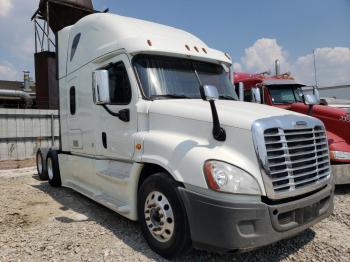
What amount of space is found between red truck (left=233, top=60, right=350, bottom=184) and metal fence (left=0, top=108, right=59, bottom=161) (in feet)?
29.0

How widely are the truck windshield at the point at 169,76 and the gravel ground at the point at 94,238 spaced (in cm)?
196

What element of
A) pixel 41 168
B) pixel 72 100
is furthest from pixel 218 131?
pixel 41 168

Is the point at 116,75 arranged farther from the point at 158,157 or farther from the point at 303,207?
the point at 303,207

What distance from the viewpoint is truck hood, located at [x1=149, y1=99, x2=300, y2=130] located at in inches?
148

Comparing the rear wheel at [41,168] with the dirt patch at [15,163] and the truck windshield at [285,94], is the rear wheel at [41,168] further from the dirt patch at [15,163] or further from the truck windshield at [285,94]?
the truck windshield at [285,94]

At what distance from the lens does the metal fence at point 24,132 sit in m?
13.4

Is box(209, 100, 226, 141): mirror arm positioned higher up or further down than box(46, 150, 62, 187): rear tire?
higher up

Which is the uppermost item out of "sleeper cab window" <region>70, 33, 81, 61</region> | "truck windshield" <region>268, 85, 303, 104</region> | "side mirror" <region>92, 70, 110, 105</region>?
"sleeper cab window" <region>70, 33, 81, 61</region>

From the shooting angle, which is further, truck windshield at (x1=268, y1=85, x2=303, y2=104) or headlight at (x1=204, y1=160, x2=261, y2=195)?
truck windshield at (x1=268, y1=85, x2=303, y2=104)

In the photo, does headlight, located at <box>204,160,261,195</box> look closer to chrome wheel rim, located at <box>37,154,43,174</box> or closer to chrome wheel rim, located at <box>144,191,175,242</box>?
chrome wheel rim, located at <box>144,191,175,242</box>

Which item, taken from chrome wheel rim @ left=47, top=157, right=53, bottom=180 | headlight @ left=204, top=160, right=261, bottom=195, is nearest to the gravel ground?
headlight @ left=204, top=160, right=261, bottom=195

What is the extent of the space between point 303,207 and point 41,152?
23.4 ft

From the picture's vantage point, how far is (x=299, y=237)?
15.2 feet

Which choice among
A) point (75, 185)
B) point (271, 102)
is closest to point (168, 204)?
point (75, 185)
